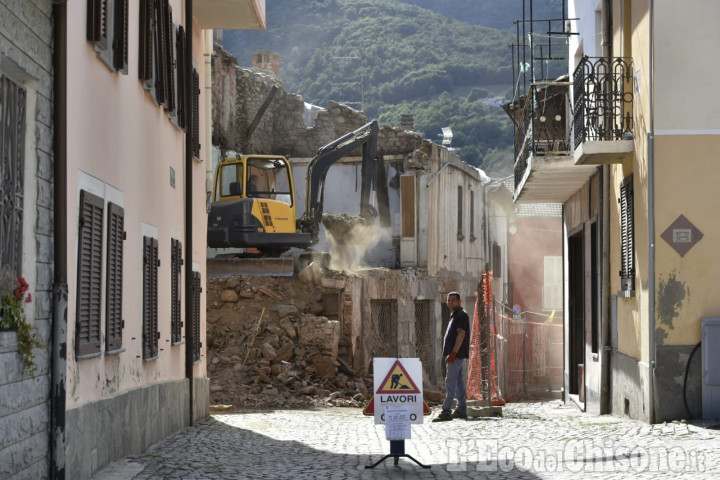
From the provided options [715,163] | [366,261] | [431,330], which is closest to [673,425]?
[715,163]

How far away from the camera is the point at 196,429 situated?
606 inches

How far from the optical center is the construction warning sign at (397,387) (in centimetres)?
1011

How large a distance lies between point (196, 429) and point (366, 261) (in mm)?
21340

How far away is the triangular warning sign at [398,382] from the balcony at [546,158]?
811cm

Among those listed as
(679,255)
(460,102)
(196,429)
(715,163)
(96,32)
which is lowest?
(196,429)

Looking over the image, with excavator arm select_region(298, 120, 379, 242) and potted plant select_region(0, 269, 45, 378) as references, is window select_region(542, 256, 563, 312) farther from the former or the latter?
potted plant select_region(0, 269, 45, 378)

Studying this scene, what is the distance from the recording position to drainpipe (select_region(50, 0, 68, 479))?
8453mm

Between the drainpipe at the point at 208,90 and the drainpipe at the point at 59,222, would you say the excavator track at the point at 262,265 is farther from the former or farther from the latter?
the drainpipe at the point at 59,222

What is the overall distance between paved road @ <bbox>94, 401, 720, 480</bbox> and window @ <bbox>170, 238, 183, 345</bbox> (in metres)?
1.30

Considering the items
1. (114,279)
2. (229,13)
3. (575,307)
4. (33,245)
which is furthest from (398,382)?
(575,307)

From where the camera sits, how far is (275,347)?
27.5 m

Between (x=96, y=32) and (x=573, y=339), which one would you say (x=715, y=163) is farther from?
(x=573, y=339)

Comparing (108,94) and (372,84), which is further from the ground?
(372,84)

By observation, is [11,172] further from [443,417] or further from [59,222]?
[443,417]
